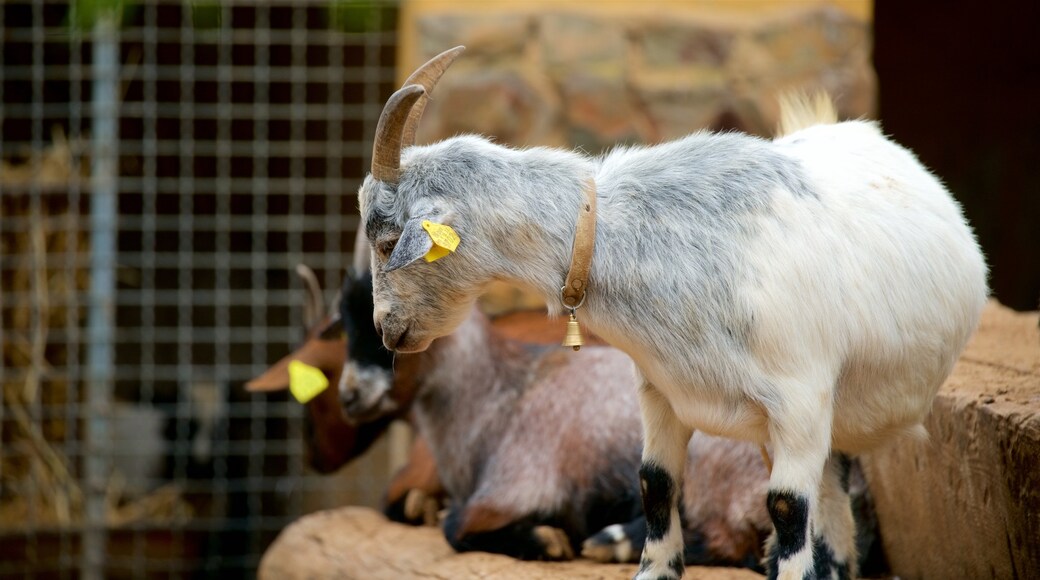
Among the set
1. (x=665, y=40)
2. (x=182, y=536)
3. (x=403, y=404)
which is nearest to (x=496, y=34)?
(x=665, y=40)

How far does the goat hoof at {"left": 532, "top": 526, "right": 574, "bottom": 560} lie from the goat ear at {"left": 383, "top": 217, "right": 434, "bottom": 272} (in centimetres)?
135

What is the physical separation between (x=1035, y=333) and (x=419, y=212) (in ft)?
7.55

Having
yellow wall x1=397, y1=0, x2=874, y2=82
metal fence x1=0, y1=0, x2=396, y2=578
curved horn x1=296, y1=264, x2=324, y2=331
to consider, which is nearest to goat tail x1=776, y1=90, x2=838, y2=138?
Answer: curved horn x1=296, y1=264, x2=324, y2=331

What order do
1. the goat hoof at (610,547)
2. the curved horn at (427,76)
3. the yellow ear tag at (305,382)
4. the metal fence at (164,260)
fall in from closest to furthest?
the curved horn at (427,76)
the goat hoof at (610,547)
the yellow ear tag at (305,382)
the metal fence at (164,260)

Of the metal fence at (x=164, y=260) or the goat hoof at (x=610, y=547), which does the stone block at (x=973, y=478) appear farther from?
the metal fence at (x=164, y=260)

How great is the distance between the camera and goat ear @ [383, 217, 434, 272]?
8.17 ft

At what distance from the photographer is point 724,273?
8.19 ft

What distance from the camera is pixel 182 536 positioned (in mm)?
6184

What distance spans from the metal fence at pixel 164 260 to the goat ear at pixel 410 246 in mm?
3419

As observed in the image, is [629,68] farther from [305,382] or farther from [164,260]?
[164,260]

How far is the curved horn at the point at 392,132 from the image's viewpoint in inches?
102

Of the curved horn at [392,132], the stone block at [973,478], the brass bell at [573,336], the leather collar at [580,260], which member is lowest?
the stone block at [973,478]

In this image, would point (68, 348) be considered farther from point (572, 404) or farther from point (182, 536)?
→ point (572, 404)

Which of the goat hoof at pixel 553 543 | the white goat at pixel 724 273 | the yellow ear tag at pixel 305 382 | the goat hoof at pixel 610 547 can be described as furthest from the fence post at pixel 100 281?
the white goat at pixel 724 273
